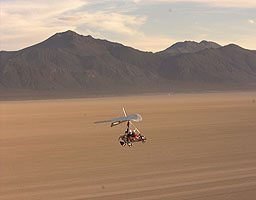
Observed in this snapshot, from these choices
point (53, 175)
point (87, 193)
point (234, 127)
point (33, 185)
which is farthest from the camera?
point (234, 127)

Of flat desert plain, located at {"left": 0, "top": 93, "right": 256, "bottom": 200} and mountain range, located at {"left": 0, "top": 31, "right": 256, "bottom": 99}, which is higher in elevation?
mountain range, located at {"left": 0, "top": 31, "right": 256, "bottom": 99}

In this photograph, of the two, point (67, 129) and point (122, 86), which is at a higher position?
point (122, 86)

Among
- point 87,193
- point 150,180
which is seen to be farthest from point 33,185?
point 150,180

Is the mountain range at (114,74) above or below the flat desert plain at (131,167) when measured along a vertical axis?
above

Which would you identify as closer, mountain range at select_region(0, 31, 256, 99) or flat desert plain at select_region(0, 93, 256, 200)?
flat desert plain at select_region(0, 93, 256, 200)

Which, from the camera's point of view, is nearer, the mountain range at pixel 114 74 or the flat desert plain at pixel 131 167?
the flat desert plain at pixel 131 167

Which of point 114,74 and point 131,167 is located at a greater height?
point 114,74

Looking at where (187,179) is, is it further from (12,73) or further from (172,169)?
(12,73)

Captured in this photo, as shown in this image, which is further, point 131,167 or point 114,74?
point 114,74
